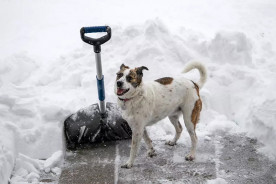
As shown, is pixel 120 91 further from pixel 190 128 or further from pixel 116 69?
pixel 116 69

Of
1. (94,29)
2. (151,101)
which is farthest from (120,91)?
(94,29)

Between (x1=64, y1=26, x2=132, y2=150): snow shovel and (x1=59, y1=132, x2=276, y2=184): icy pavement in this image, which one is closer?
(x1=59, y1=132, x2=276, y2=184): icy pavement

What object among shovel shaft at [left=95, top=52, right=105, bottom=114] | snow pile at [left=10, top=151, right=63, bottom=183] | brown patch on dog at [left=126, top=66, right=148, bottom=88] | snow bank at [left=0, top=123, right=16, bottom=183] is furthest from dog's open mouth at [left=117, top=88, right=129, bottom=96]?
snow bank at [left=0, top=123, right=16, bottom=183]

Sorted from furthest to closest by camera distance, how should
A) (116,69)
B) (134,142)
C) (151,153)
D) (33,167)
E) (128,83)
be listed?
(116,69) → (151,153) → (134,142) → (33,167) → (128,83)

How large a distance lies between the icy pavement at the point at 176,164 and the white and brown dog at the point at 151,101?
0.15m

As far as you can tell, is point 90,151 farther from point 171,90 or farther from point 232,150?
point 232,150

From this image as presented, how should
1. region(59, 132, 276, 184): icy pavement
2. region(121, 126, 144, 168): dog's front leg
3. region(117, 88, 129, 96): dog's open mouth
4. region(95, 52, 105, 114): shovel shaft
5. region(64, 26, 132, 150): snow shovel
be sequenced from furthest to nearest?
1. region(64, 26, 132, 150): snow shovel
2. region(95, 52, 105, 114): shovel shaft
3. region(121, 126, 144, 168): dog's front leg
4. region(59, 132, 276, 184): icy pavement
5. region(117, 88, 129, 96): dog's open mouth

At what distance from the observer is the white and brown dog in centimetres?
374

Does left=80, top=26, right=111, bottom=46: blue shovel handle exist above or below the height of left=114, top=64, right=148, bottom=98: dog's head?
above

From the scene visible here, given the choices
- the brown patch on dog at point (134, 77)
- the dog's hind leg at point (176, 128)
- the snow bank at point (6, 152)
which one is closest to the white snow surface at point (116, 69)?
the snow bank at point (6, 152)

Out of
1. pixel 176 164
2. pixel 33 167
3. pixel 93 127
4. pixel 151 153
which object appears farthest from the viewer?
pixel 93 127

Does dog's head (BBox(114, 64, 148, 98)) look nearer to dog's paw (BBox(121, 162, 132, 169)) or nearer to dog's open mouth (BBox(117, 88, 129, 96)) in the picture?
dog's open mouth (BBox(117, 88, 129, 96))

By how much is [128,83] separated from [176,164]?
1.21m

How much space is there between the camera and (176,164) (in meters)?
4.11
